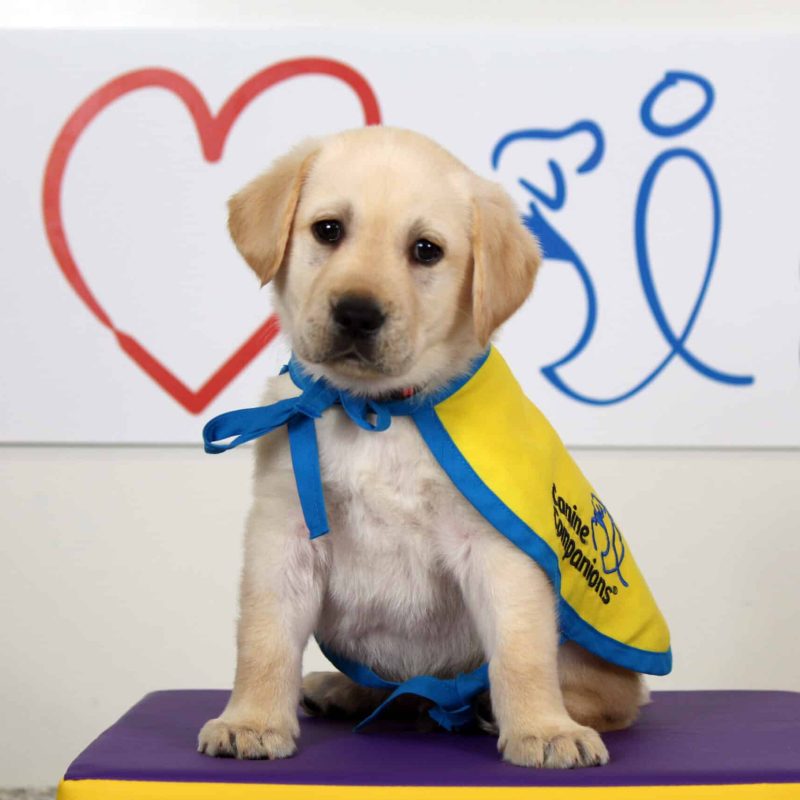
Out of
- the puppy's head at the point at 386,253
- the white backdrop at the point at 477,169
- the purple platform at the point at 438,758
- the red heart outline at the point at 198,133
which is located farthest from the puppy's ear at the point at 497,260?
the red heart outline at the point at 198,133

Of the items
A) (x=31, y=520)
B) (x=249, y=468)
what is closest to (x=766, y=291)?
(x=249, y=468)

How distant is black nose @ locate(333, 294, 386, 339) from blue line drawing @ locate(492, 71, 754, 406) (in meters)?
1.91

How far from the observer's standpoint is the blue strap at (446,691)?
76.1 inches

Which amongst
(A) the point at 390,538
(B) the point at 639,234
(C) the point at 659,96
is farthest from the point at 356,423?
(C) the point at 659,96

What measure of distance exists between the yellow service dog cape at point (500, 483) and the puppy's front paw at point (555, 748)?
21 cm

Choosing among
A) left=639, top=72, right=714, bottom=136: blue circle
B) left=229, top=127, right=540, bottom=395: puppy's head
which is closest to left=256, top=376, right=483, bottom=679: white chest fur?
left=229, top=127, right=540, bottom=395: puppy's head

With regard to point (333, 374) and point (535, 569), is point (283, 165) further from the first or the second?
point (535, 569)

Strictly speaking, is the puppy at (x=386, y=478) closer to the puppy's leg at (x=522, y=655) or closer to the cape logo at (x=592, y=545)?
the puppy's leg at (x=522, y=655)

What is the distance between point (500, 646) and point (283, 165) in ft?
2.89

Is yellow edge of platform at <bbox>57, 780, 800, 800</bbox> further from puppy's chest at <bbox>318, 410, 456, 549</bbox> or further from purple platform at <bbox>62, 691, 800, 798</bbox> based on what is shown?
puppy's chest at <bbox>318, 410, 456, 549</bbox>

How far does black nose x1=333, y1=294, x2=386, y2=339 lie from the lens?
176cm

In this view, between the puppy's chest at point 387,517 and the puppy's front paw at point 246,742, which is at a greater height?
the puppy's chest at point 387,517

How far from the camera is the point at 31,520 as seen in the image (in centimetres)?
379

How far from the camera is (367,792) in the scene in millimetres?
1639
